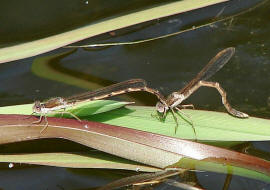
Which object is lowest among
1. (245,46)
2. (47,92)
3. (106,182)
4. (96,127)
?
(106,182)

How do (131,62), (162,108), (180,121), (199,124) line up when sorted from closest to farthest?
1. (199,124)
2. (180,121)
3. (162,108)
4. (131,62)

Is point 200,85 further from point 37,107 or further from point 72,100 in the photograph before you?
point 37,107

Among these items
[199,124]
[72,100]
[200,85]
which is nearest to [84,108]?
[72,100]

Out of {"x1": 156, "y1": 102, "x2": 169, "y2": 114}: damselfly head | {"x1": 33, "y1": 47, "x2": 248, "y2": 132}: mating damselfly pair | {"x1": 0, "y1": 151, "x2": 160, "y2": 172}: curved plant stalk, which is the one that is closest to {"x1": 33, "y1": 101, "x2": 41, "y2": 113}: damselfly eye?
{"x1": 33, "y1": 47, "x2": 248, "y2": 132}: mating damselfly pair

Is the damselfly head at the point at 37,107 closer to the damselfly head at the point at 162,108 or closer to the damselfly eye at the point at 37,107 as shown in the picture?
the damselfly eye at the point at 37,107

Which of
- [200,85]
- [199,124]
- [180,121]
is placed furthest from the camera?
[200,85]

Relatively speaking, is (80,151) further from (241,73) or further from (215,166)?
(241,73)

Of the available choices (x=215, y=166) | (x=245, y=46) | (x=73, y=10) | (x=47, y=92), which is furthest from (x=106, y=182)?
(x=73, y=10)
